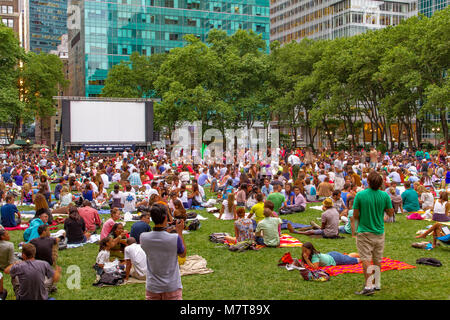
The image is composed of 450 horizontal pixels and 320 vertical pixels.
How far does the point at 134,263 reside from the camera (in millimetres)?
8031

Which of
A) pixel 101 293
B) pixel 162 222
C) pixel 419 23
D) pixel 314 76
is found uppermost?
A: pixel 419 23

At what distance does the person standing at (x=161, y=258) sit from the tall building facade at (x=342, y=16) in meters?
85.5

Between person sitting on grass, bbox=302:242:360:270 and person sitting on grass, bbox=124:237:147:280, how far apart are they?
295cm

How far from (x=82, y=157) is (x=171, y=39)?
61.3m

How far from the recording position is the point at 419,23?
1436 inches

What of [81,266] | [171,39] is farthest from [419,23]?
[171,39]

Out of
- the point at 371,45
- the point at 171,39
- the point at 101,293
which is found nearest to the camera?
the point at 101,293

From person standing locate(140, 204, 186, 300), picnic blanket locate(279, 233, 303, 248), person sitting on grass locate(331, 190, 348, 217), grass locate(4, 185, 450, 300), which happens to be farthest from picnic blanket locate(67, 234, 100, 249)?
person sitting on grass locate(331, 190, 348, 217)

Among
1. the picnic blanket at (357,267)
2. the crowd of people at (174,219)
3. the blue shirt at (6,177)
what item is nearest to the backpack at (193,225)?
the crowd of people at (174,219)

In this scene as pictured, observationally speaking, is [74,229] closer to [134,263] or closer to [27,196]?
[134,263]

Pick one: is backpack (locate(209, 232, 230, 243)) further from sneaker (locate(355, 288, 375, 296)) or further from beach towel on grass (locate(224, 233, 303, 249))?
sneaker (locate(355, 288, 375, 296))

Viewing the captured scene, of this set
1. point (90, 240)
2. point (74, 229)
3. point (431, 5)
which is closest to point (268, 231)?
point (90, 240)

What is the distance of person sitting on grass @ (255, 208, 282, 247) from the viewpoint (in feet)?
33.6
